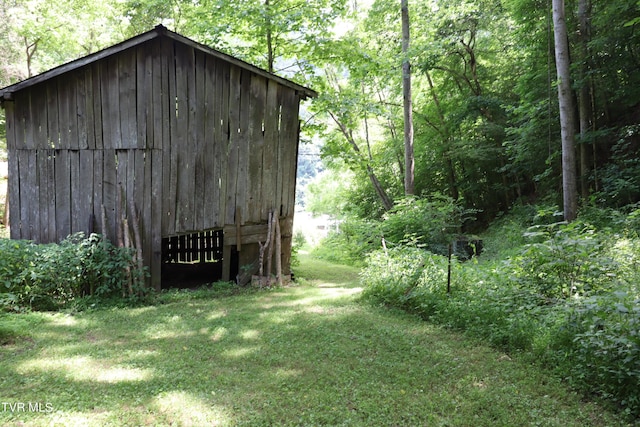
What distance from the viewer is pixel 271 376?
4.53 meters

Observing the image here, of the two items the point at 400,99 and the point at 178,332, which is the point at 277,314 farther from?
the point at 400,99

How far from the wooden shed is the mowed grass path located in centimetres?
255

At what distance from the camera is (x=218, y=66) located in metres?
9.44

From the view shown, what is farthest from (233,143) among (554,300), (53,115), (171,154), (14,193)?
(554,300)

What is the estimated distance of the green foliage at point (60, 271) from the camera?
6.77m

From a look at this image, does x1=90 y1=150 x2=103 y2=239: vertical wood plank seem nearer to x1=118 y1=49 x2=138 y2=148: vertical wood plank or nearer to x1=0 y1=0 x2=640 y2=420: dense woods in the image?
x1=118 y1=49 x2=138 y2=148: vertical wood plank

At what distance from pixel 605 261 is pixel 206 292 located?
728 centimetres

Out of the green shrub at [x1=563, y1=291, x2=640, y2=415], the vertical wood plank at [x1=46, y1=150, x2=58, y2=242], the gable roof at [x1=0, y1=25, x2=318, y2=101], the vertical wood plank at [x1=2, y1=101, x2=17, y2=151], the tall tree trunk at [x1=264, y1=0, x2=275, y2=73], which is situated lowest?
the green shrub at [x1=563, y1=291, x2=640, y2=415]

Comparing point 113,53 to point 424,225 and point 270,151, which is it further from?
point 424,225

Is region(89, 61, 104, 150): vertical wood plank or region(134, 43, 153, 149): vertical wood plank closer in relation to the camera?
region(89, 61, 104, 150): vertical wood plank

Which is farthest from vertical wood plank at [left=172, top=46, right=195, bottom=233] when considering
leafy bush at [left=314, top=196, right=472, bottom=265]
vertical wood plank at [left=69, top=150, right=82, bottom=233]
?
leafy bush at [left=314, top=196, right=472, bottom=265]

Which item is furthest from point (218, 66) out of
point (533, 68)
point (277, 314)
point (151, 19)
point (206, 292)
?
point (151, 19)

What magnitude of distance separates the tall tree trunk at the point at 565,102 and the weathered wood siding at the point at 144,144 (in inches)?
257

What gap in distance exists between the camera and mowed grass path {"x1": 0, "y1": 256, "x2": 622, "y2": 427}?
11.9 ft
